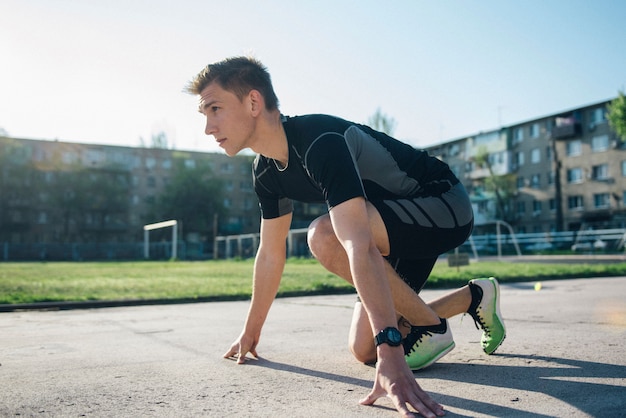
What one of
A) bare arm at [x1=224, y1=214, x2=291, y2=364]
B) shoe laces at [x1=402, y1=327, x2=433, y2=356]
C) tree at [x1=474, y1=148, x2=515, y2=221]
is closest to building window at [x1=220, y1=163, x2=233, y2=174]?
tree at [x1=474, y1=148, x2=515, y2=221]

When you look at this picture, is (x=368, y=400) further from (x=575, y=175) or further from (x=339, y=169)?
(x=575, y=175)

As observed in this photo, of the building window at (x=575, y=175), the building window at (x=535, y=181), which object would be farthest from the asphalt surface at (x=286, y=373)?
the building window at (x=535, y=181)

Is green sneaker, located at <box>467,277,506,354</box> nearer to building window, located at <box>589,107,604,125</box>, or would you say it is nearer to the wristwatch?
the wristwatch

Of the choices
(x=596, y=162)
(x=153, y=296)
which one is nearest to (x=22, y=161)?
(x=596, y=162)

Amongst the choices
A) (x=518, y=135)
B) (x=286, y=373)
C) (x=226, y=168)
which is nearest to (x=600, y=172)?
(x=518, y=135)

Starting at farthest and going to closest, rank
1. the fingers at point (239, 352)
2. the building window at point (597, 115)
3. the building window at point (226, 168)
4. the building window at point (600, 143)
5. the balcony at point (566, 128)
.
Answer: the building window at point (226, 168), the balcony at point (566, 128), the building window at point (597, 115), the building window at point (600, 143), the fingers at point (239, 352)

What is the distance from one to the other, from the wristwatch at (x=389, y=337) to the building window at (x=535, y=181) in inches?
2272

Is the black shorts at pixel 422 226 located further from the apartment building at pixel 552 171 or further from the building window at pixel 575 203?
the building window at pixel 575 203

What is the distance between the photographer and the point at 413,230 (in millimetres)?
2740

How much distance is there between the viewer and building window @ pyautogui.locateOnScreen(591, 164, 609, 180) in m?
49.7

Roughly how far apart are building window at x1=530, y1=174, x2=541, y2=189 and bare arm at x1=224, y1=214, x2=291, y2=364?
5672cm

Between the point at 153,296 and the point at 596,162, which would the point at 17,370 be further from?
the point at 596,162

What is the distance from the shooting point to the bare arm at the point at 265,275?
3.16m

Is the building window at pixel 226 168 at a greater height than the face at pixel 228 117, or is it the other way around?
the building window at pixel 226 168
